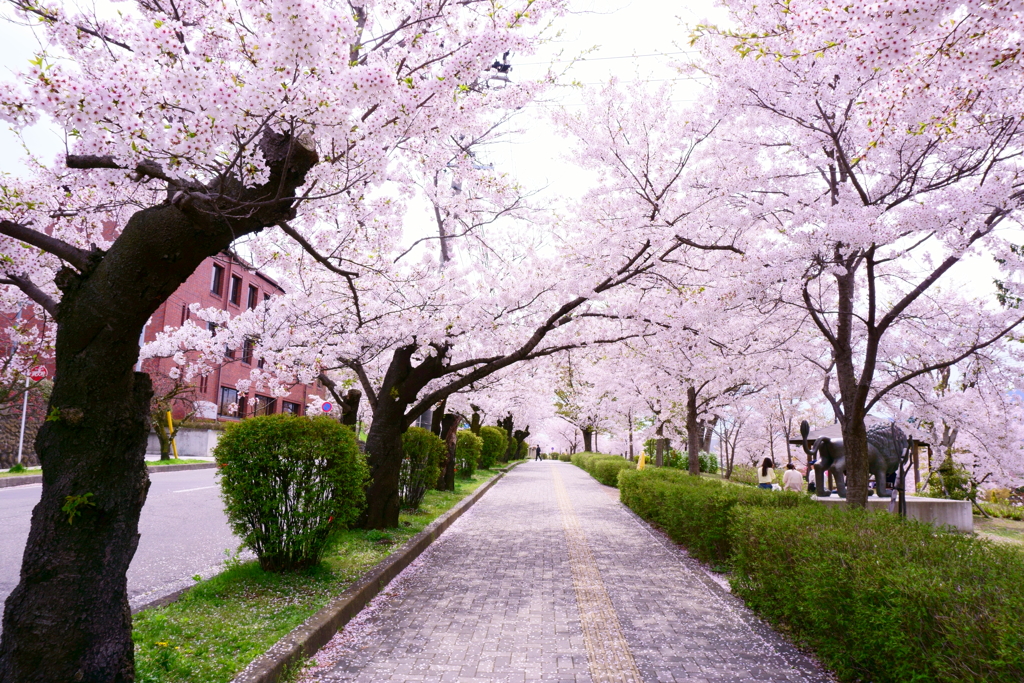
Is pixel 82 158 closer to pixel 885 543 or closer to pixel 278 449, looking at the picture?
pixel 278 449

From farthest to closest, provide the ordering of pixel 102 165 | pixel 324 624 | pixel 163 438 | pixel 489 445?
pixel 489 445, pixel 163 438, pixel 324 624, pixel 102 165

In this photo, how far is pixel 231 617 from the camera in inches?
189

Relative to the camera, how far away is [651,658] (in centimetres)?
465

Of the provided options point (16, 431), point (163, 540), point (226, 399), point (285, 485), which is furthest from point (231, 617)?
point (226, 399)

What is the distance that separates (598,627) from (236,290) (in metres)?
36.5

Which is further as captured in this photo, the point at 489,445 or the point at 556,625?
the point at 489,445

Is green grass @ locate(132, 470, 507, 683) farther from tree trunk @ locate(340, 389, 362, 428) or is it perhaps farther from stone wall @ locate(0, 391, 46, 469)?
stone wall @ locate(0, 391, 46, 469)

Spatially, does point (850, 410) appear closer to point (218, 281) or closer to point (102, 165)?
point (102, 165)

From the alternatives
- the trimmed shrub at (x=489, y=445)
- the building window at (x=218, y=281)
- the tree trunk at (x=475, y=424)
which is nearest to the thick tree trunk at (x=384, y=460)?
the tree trunk at (x=475, y=424)

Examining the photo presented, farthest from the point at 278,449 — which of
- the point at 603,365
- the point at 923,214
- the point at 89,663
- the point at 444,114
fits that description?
the point at 603,365

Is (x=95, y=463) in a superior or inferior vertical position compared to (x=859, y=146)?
inferior

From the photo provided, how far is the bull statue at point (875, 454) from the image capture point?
18.0 meters

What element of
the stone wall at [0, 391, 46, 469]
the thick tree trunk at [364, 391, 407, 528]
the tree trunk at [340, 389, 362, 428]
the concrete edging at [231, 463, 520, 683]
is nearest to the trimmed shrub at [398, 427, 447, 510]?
the tree trunk at [340, 389, 362, 428]

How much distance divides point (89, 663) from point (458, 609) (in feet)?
10.9
